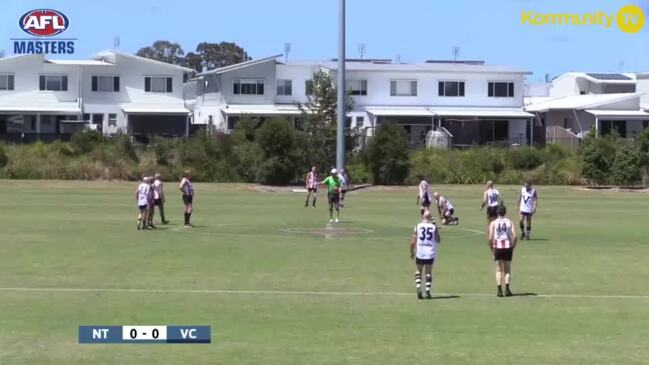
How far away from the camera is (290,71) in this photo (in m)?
97.7

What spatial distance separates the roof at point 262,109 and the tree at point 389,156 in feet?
58.5

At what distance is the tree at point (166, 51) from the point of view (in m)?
180

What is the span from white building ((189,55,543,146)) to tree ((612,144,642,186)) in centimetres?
2110

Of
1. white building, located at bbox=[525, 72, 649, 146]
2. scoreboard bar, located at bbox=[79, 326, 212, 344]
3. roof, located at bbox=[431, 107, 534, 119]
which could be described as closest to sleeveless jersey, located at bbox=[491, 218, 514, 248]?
scoreboard bar, located at bbox=[79, 326, 212, 344]

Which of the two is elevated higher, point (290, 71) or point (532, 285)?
point (290, 71)

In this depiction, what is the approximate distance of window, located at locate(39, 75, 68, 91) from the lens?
9369 cm

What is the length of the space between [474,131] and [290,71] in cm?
1715

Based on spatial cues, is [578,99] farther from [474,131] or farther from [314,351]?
[314,351]

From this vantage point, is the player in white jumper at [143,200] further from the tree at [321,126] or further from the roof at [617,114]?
the roof at [617,114]

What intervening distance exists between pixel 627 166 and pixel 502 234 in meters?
54.8

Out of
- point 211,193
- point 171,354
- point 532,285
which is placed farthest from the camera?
point 211,193

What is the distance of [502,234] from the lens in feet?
68.4

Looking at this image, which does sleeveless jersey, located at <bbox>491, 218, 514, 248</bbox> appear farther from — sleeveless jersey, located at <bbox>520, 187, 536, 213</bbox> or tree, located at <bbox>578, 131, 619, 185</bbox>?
tree, located at <bbox>578, 131, 619, 185</bbox>

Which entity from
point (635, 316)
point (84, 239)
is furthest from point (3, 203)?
point (635, 316)
